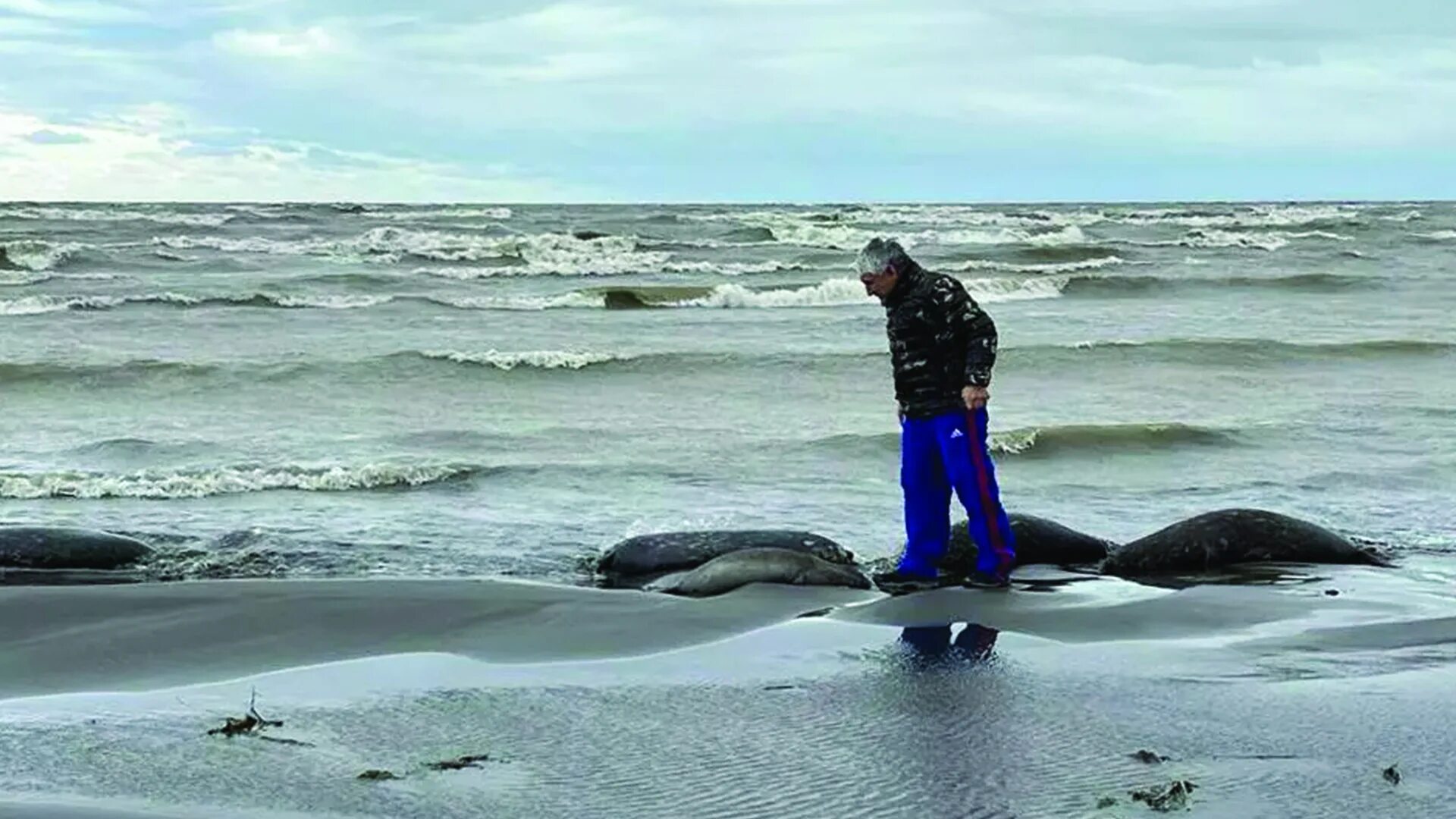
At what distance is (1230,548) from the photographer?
10305mm

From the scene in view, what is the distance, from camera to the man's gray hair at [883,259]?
9.29 m

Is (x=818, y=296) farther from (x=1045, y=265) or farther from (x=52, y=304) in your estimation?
(x=52, y=304)

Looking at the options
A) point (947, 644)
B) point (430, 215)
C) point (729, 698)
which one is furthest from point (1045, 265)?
point (729, 698)

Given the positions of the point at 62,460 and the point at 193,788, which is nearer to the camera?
the point at 193,788

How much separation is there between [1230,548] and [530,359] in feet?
41.0

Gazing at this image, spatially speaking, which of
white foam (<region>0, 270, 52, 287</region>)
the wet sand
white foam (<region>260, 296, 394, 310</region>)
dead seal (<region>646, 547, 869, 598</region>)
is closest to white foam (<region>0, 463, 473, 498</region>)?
the wet sand

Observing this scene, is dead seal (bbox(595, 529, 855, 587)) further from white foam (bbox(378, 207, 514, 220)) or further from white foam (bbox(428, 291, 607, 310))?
white foam (bbox(378, 207, 514, 220))

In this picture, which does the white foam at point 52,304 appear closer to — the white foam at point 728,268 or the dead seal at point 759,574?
the white foam at point 728,268

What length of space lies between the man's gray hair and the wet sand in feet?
5.31

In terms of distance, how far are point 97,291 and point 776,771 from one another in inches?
1077

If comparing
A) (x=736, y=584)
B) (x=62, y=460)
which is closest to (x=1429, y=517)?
(x=736, y=584)

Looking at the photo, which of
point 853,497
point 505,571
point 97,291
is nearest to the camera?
point 505,571

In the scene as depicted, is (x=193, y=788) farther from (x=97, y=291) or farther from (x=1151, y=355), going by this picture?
(x=97, y=291)

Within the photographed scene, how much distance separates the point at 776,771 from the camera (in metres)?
5.63
